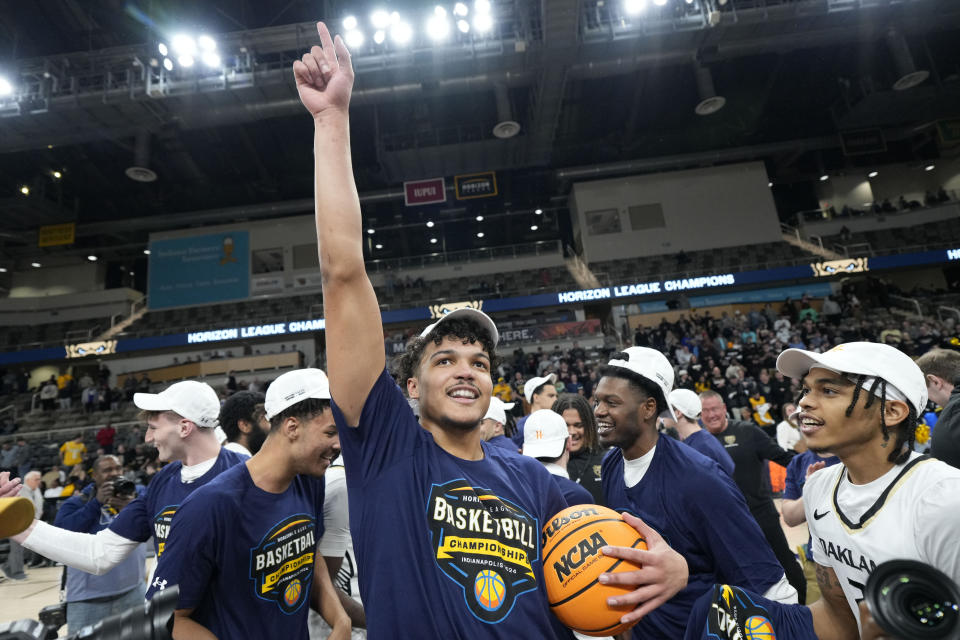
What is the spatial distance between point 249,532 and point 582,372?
1599 centimetres

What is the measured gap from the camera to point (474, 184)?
77.0 ft

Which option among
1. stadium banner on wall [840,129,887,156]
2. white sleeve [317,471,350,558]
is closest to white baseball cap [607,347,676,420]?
white sleeve [317,471,350,558]

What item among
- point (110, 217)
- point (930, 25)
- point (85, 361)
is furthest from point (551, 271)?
point (85, 361)

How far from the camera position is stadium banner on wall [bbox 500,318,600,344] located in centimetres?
2292

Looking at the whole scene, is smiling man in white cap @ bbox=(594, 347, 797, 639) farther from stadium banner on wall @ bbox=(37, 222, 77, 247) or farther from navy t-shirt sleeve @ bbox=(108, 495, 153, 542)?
stadium banner on wall @ bbox=(37, 222, 77, 247)

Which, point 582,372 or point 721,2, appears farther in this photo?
point 582,372

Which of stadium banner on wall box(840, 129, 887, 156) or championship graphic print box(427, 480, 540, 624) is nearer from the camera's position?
championship graphic print box(427, 480, 540, 624)

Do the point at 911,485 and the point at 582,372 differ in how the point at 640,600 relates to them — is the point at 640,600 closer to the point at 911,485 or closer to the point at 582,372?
the point at 911,485

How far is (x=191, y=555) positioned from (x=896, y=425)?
2.73 m

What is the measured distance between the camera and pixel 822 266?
23547 mm

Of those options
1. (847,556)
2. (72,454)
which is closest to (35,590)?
(72,454)

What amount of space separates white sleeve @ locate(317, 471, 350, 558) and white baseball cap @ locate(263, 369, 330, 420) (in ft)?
2.05

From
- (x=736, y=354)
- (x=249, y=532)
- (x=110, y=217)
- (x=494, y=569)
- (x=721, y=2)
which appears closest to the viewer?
(x=494, y=569)

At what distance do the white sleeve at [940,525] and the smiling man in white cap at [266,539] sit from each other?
2192mm
